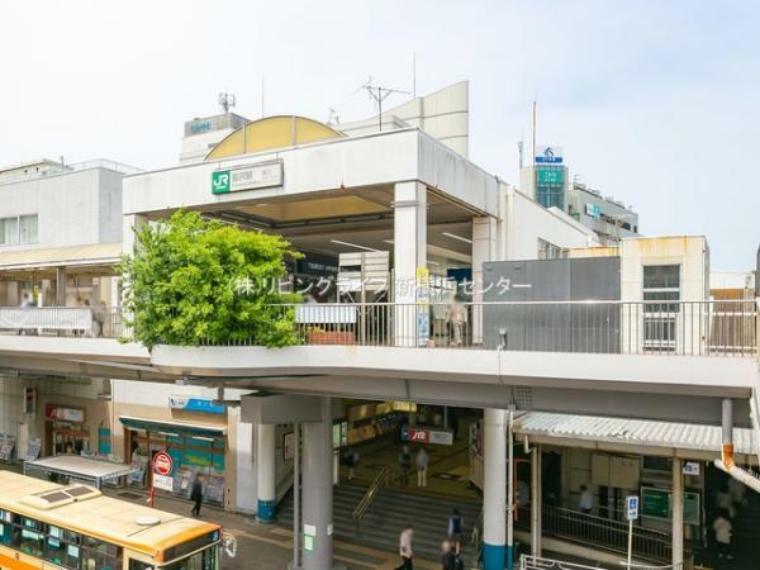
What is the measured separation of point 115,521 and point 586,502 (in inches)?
548

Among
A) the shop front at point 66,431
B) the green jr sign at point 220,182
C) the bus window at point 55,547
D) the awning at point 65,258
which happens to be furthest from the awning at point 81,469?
the green jr sign at point 220,182

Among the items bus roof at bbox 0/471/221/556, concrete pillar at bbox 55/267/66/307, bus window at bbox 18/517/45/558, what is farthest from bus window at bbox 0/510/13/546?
concrete pillar at bbox 55/267/66/307

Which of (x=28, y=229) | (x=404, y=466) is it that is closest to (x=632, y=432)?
(x=404, y=466)

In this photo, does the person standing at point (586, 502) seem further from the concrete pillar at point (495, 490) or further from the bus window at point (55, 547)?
the bus window at point (55, 547)

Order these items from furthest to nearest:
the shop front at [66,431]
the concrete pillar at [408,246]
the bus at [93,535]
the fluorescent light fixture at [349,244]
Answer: the shop front at [66,431], the fluorescent light fixture at [349,244], the concrete pillar at [408,246], the bus at [93,535]

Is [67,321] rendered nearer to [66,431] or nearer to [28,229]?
[66,431]

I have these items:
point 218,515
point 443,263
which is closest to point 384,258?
point 218,515

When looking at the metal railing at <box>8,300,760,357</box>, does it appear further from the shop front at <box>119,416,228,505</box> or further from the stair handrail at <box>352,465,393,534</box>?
the shop front at <box>119,416,228,505</box>

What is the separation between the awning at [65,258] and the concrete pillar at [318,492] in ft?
36.5

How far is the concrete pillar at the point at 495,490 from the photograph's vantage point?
1689 centimetres

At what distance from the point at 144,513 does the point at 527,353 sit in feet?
32.4

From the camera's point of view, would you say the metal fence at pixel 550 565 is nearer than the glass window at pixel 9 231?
Yes

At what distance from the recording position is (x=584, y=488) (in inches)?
755

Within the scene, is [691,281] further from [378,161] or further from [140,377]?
[140,377]
